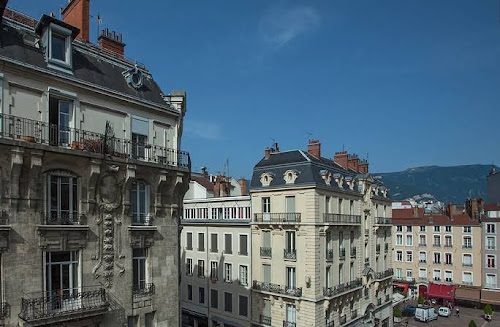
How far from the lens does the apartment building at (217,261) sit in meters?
38.2

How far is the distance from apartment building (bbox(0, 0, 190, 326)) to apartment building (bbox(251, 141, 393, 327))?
1746cm

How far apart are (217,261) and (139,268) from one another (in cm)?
2500

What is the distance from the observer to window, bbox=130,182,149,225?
16.1m

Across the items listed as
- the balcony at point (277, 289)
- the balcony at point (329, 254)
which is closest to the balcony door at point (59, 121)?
the balcony at point (277, 289)

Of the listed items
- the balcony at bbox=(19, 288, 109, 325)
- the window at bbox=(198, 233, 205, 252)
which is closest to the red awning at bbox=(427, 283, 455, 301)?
the window at bbox=(198, 233, 205, 252)

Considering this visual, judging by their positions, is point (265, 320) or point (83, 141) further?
point (265, 320)

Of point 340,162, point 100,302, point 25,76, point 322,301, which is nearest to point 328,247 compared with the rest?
point 322,301

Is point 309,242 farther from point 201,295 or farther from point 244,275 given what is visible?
point 201,295

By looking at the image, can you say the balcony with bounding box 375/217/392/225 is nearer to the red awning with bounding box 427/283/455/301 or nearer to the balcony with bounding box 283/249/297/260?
the balcony with bounding box 283/249/297/260

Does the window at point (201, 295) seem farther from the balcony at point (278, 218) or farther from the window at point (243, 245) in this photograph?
the balcony at point (278, 218)

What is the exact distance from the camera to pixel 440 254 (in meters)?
60.0

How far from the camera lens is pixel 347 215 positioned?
37656 mm

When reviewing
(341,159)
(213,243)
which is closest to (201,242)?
(213,243)

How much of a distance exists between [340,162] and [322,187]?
11923 mm
